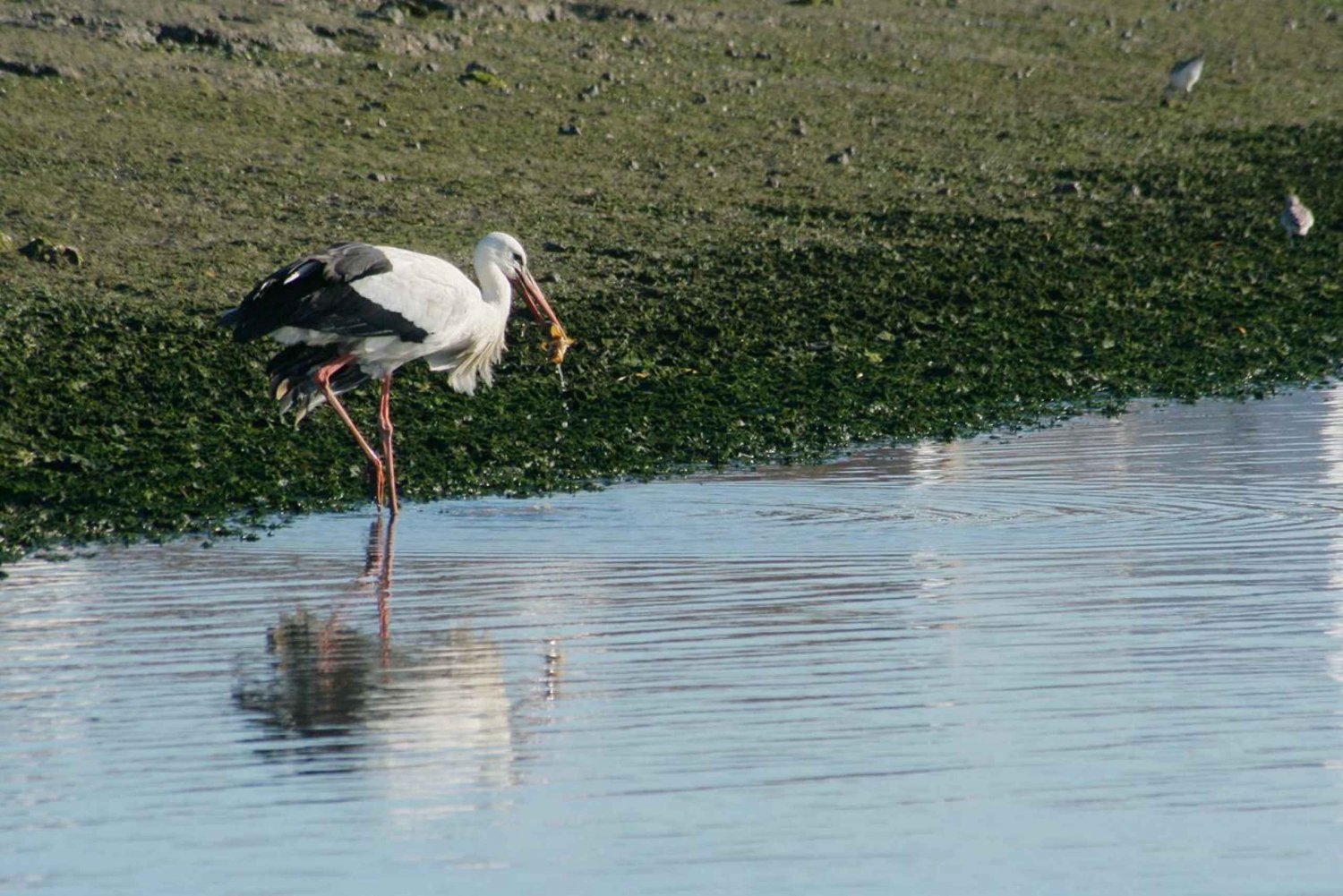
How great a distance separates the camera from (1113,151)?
2016cm

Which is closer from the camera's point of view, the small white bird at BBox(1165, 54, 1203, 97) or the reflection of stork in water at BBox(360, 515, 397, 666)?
the reflection of stork in water at BBox(360, 515, 397, 666)

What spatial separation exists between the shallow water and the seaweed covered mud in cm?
149

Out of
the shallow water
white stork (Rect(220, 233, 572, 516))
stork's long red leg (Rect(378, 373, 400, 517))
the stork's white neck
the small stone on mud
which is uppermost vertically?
the small stone on mud

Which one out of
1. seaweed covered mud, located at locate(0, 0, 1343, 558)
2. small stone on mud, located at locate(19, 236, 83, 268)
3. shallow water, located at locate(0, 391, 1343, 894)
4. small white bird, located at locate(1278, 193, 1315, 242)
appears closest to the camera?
shallow water, located at locate(0, 391, 1343, 894)

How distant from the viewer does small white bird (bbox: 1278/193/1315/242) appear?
A: 682 inches

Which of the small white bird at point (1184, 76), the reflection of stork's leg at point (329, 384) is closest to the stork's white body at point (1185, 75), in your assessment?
the small white bird at point (1184, 76)

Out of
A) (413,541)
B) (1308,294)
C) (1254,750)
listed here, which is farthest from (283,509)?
(1308,294)

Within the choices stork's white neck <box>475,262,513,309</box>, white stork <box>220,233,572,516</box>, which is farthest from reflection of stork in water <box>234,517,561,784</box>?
stork's white neck <box>475,262,513,309</box>

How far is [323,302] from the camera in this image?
1045 centimetres

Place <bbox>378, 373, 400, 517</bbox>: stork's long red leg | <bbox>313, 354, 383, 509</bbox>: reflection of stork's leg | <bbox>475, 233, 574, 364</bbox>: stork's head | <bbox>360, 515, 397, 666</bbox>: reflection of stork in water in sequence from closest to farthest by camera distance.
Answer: <bbox>360, 515, 397, 666</bbox>: reflection of stork in water → <bbox>378, 373, 400, 517</bbox>: stork's long red leg → <bbox>313, 354, 383, 509</bbox>: reflection of stork's leg → <bbox>475, 233, 574, 364</bbox>: stork's head

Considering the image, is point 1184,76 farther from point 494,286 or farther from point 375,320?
point 375,320

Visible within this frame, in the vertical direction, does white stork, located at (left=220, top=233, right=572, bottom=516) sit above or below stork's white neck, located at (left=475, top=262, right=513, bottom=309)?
below

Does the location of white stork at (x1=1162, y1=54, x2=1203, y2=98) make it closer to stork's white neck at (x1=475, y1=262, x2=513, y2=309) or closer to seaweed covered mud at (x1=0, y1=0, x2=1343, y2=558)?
seaweed covered mud at (x1=0, y1=0, x2=1343, y2=558)

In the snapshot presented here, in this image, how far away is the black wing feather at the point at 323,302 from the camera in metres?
10.2
